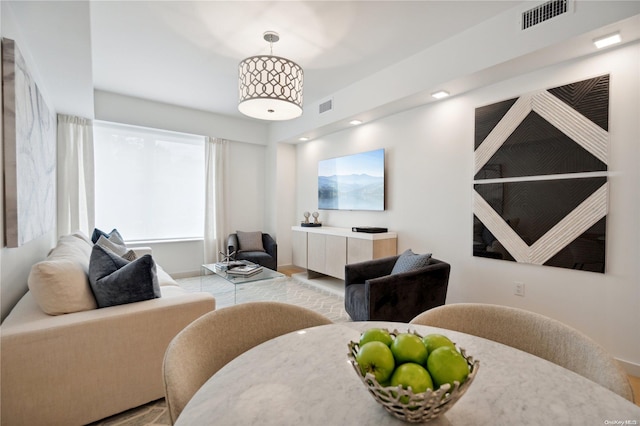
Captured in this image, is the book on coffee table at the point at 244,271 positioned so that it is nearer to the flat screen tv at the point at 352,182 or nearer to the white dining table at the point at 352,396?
the flat screen tv at the point at 352,182

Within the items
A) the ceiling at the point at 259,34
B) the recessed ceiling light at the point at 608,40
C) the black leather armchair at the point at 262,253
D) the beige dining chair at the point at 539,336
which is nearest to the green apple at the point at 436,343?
the beige dining chair at the point at 539,336

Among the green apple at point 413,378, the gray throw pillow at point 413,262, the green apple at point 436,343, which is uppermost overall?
the green apple at point 436,343

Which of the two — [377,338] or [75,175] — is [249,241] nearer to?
[75,175]

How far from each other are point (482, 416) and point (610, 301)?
2.47m

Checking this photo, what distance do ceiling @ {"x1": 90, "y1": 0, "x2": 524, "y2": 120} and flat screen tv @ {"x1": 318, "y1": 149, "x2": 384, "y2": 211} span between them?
1.08 metres

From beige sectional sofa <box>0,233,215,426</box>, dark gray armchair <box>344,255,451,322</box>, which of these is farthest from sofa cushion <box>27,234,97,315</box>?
dark gray armchair <box>344,255,451,322</box>

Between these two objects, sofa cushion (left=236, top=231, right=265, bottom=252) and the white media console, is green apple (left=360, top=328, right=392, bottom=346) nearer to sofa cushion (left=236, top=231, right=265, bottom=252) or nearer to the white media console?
the white media console

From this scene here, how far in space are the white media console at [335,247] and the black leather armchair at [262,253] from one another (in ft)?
1.24

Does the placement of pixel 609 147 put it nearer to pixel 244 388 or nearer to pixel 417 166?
pixel 417 166

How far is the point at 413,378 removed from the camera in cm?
55

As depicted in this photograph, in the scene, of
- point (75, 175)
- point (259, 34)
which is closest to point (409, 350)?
point (259, 34)

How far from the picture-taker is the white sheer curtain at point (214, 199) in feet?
17.1

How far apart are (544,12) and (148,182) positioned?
524 centimetres

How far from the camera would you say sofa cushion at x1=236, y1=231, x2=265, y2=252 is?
5.17 meters
